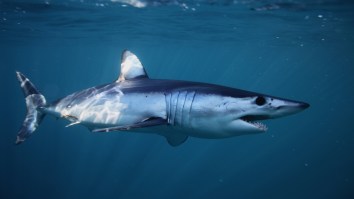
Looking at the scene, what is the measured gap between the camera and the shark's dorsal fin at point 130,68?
648cm

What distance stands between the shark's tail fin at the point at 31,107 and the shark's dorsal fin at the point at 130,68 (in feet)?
9.31

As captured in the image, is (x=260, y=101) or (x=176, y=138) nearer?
(x=260, y=101)

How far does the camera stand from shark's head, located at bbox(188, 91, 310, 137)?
12.2 ft

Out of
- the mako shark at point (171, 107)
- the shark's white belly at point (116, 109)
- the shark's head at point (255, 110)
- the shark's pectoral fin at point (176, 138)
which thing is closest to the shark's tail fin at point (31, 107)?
the mako shark at point (171, 107)

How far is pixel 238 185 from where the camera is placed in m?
27.5

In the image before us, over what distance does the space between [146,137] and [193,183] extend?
29.2 feet

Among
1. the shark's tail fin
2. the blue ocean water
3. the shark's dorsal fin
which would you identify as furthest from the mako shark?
the blue ocean water

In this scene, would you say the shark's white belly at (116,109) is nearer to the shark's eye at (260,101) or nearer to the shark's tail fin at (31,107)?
the shark's tail fin at (31,107)

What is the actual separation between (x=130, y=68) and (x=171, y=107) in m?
2.15

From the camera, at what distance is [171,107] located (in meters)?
4.73

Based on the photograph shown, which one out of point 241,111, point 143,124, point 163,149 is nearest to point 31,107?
point 143,124

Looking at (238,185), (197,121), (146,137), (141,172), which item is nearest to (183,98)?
(197,121)

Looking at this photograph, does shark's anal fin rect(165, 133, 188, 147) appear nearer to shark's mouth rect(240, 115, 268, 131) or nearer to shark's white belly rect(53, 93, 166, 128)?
shark's white belly rect(53, 93, 166, 128)

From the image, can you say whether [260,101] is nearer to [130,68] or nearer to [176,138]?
[176,138]
